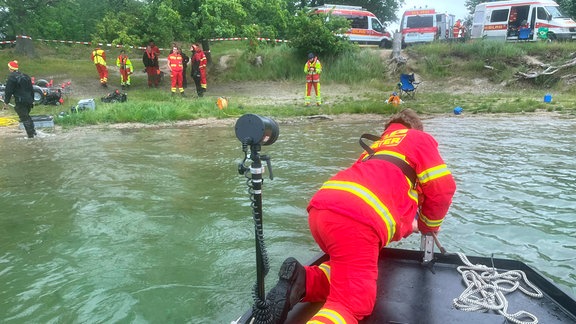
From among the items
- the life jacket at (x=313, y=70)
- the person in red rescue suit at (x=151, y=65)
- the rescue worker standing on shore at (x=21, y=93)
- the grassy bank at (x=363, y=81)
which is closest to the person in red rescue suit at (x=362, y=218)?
the rescue worker standing on shore at (x=21, y=93)

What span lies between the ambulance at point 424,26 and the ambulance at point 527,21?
2702mm

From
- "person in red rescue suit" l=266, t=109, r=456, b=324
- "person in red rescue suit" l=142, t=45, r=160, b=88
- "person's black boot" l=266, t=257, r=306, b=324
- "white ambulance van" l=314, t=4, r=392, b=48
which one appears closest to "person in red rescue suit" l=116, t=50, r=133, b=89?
"person in red rescue suit" l=142, t=45, r=160, b=88

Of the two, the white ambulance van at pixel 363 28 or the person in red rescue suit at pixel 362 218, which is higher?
the white ambulance van at pixel 363 28

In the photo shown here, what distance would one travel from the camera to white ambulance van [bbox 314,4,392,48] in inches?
1117

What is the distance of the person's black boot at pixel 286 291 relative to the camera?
9.03ft

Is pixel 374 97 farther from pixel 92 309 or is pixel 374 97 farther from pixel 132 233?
pixel 92 309

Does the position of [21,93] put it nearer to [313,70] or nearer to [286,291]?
[313,70]

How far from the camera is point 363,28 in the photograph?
95.2 feet

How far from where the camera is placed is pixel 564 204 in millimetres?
5996

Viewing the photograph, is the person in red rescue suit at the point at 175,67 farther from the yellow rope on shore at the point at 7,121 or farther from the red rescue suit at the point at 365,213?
the red rescue suit at the point at 365,213

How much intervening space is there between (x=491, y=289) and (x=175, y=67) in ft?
55.7

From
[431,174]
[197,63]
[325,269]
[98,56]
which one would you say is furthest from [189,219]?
[98,56]

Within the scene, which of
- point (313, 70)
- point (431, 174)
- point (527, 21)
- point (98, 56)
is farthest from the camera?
point (527, 21)

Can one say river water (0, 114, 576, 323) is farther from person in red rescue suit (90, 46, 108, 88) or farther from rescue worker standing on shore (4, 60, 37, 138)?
person in red rescue suit (90, 46, 108, 88)
